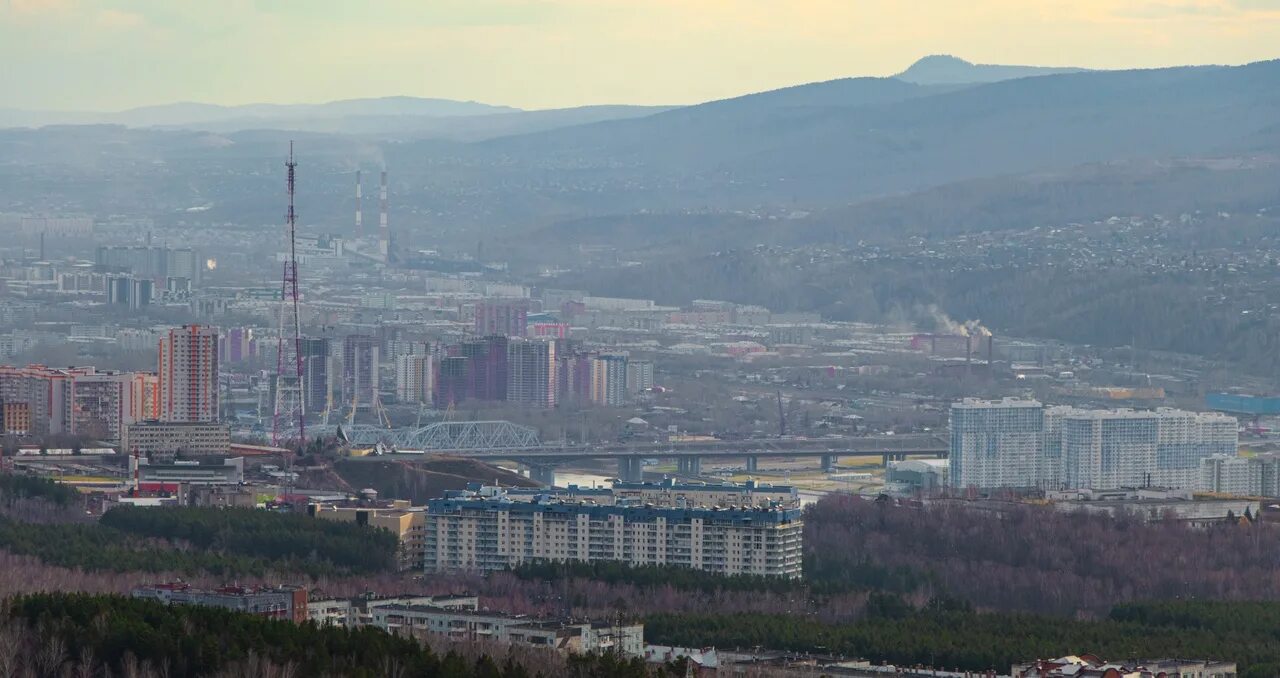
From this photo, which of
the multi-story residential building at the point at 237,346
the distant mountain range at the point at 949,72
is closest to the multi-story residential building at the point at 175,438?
the multi-story residential building at the point at 237,346

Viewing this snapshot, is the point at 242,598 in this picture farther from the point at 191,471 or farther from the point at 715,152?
the point at 715,152

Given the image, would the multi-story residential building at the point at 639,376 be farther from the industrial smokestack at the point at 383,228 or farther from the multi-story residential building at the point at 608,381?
the industrial smokestack at the point at 383,228

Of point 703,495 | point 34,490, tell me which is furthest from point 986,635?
point 34,490

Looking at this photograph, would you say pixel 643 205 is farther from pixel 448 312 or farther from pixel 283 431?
pixel 283 431

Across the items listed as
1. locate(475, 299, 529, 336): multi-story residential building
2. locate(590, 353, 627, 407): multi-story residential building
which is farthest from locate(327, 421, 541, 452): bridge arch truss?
locate(475, 299, 529, 336): multi-story residential building

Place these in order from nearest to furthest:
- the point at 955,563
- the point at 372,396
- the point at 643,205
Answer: the point at 955,563, the point at 372,396, the point at 643,205

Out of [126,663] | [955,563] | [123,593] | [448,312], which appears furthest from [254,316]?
[126,663]

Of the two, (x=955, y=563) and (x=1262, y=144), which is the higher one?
(x=1262, y=144)

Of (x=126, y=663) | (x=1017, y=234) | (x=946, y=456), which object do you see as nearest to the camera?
(x=126, y=663)
